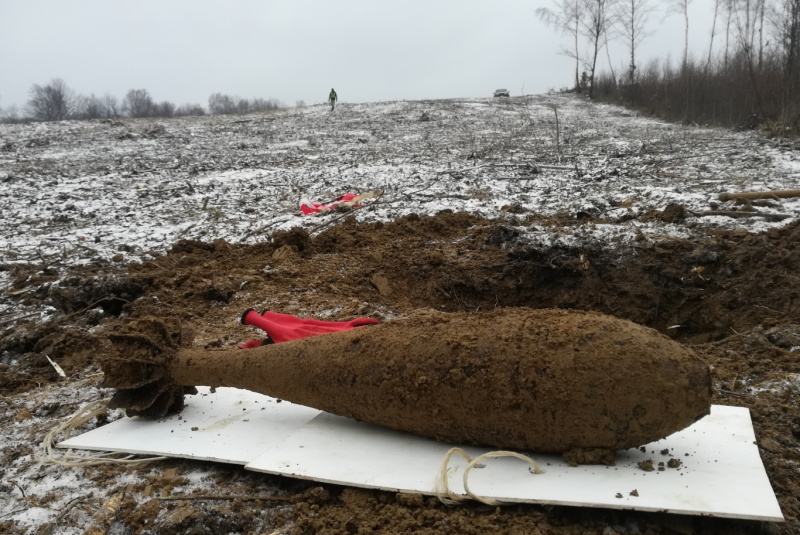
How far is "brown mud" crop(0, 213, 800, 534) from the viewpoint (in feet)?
6.40

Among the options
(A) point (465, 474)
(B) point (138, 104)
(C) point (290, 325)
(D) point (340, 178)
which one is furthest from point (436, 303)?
(B) point (138, 104)

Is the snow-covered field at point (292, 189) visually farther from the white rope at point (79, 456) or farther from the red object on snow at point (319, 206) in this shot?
the red object on snow at point (319, 206)

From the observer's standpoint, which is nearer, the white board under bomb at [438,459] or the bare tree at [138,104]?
the white board under bomb at [438,459]

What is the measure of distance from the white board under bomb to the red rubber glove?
442mm

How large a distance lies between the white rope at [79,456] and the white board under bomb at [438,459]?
48 mm

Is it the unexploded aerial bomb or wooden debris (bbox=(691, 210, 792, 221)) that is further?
wooden debris (bbox=(691, 210, 792, 221))

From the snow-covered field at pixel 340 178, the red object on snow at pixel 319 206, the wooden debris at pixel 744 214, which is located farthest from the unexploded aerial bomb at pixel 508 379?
the red object on snow at pixel 319 206

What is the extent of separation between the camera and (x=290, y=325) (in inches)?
129

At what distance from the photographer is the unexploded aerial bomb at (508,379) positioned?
78.7 inches

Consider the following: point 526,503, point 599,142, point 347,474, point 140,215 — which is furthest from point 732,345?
point 599,142

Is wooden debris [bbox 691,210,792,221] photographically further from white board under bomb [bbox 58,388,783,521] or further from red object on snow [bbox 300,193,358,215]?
red object on snow [bbox 300,193,358,215]

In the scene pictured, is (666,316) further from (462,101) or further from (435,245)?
(462,101)

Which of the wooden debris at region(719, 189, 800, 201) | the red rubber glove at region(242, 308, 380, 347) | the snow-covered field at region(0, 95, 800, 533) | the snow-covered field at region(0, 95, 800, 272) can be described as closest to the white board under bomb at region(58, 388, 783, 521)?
the snow-covered field at region(0, 95, 800, 533)

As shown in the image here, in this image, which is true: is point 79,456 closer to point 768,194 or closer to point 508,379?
point 508,379
